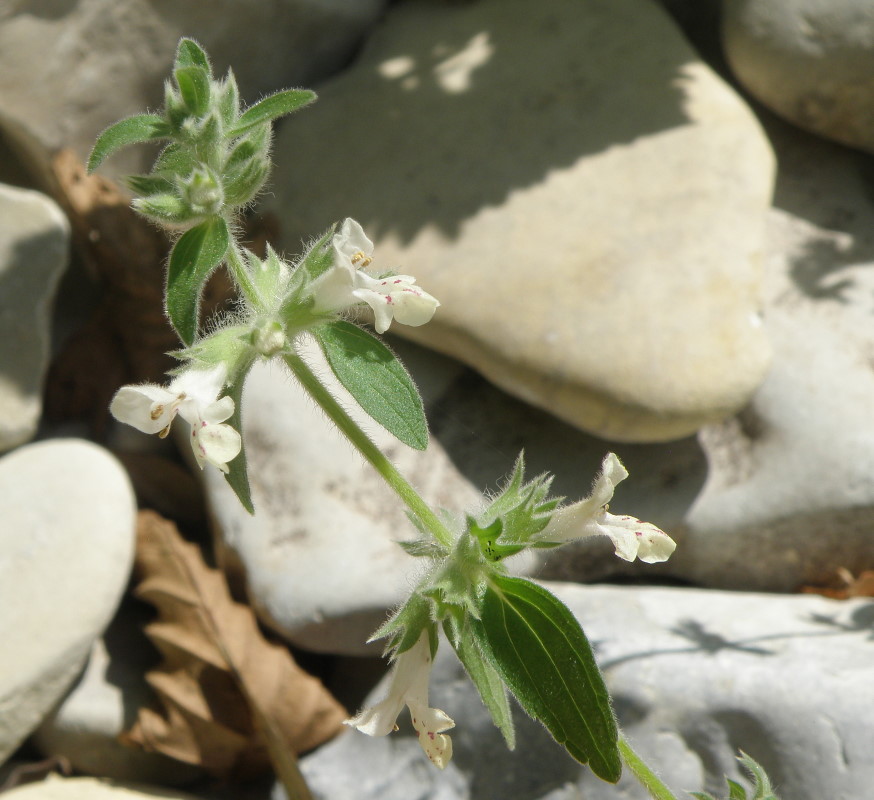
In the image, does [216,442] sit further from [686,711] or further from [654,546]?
[686,711]

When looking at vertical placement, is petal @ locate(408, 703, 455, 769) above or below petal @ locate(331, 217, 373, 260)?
below

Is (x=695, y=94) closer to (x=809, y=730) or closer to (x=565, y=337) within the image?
(x=565, y=337)

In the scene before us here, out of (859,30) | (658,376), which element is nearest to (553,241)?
(658,376)

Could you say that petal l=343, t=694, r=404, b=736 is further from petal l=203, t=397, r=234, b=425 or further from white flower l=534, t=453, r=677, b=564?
petal l=203, t=397, r=234, b=425

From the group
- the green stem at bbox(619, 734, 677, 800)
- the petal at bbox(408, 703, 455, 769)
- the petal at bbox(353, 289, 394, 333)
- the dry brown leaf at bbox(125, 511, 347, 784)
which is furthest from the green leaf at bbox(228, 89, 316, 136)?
the dry brown leaf at bbox(125, 511, 347, 784)

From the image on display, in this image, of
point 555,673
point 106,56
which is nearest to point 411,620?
point 555,673
